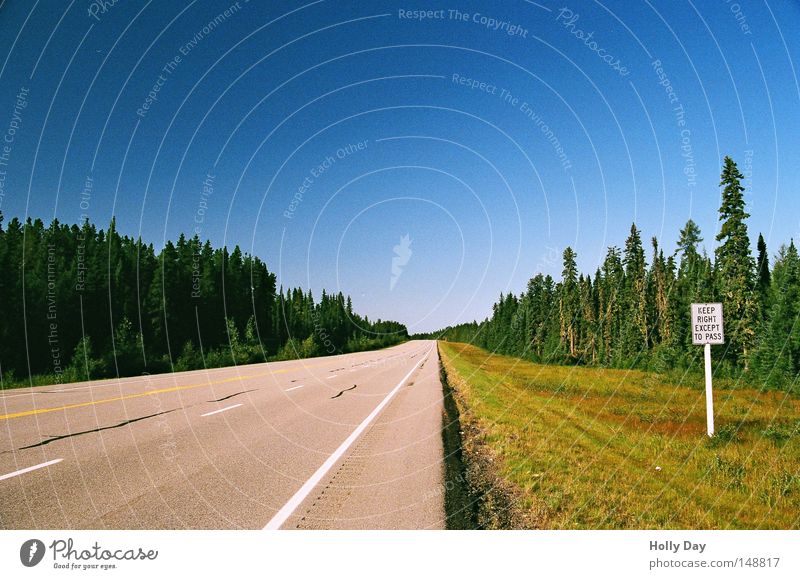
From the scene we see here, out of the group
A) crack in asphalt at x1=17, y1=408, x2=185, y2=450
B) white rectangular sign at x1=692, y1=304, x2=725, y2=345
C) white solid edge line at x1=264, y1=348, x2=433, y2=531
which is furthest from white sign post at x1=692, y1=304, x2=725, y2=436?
crack in asphalt at x1=17, y1=408, x2=185, y2=450

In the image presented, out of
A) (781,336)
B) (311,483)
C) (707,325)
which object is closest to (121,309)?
(311,483)

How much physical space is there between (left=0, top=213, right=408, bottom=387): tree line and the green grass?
1027 cm

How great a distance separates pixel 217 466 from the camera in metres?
6.29

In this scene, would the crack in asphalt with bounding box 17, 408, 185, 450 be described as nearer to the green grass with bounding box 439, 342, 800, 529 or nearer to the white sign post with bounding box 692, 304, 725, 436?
the green grass with bounding box 439, 342, 800, 529

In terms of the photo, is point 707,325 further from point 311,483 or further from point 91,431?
point 91,431

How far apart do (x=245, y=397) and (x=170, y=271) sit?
38145 mm

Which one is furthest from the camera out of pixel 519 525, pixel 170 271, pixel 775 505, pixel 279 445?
pixel 170 271

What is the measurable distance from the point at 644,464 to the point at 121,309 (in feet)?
151

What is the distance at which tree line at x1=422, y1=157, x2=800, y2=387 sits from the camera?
7051 mm

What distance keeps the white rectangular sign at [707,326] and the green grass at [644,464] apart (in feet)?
6.06
